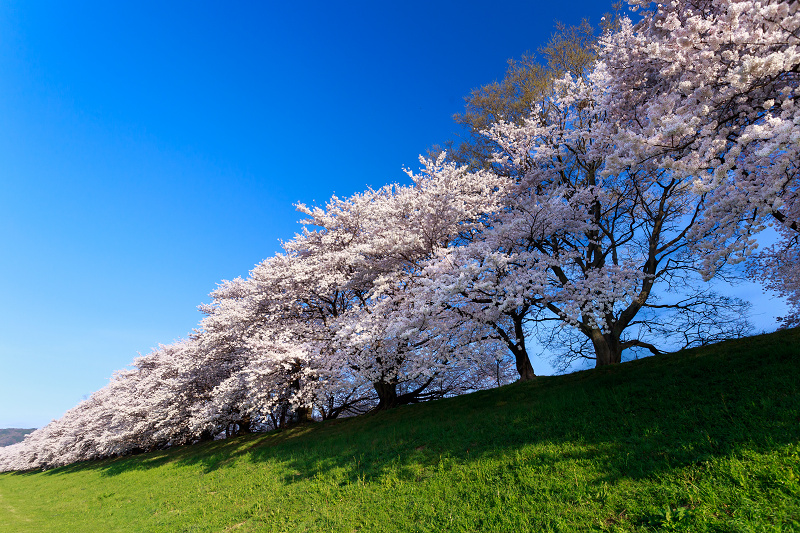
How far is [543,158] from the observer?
1752 cm

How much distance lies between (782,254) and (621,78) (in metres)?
9.41

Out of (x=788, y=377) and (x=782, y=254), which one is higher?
(x=782, y=254)

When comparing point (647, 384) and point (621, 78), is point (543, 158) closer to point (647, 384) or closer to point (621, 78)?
point (621, 78)

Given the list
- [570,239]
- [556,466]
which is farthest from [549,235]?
[556,466]

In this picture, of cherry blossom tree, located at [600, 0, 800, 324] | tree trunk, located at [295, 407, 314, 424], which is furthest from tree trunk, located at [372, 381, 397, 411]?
cherry blossom tree, located at [600, 0, 800, 324]

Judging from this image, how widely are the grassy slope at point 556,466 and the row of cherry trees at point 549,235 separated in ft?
7.94

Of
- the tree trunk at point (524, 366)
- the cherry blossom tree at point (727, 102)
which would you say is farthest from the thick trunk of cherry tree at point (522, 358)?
the cherry blossom tree at point (727, 102)

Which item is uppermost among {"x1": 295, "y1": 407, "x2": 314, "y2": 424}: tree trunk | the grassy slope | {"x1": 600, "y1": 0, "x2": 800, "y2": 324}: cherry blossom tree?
{"x1": 600, "y1": 0, "x2": 800, "y2": 324}: cherry blossom tree

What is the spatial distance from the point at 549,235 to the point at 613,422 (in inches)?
329

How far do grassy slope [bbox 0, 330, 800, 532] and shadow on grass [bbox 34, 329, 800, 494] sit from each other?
0.15 feet

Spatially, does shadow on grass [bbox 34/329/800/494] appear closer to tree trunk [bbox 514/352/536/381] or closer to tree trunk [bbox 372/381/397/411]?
tree trunk [bbox 514/352/536/381]

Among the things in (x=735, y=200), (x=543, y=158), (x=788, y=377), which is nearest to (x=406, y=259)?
(x=543, y=158)

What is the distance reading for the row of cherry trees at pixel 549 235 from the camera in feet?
24.2

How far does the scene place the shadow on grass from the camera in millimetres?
7012
